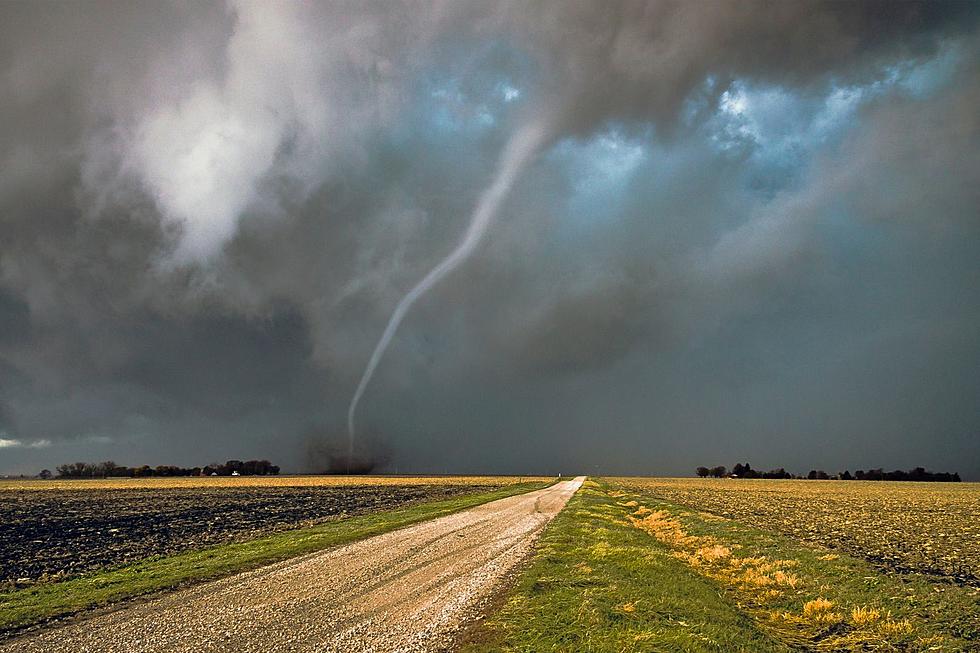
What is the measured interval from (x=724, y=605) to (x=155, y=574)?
19708mm

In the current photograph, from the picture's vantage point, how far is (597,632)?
463 inches

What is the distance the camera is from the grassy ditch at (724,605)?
11445 mm

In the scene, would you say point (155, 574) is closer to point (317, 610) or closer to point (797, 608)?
point (317, 610)

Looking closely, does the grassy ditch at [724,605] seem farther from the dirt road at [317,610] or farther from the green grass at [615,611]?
the dirt road at [317,610]

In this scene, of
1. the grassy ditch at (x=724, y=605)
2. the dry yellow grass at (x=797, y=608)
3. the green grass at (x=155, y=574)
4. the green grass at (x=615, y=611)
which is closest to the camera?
the green grass at (x=615, y=611)

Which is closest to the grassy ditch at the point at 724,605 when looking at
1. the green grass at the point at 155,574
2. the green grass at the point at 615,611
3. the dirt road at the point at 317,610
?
the green grass at the point at 615,611

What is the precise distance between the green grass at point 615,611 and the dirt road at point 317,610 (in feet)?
3.97

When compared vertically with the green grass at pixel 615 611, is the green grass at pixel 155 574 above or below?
below

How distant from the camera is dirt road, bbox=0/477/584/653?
441 inches

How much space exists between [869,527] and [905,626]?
88.7 feet

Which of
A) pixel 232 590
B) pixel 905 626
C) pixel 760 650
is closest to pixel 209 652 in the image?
pixel 232 590

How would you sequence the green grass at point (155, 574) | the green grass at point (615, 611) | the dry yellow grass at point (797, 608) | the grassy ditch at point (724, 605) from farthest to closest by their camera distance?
the green grass at point (155, 574) → the dry yellow grass at point (797, 608) → the grassy ditch at point (724, 605) → the green grass at point (615, 611)

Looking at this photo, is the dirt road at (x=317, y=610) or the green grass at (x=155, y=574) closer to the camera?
the dirt road at (x=317, y=610)

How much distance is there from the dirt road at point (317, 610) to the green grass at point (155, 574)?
4.95 feet
